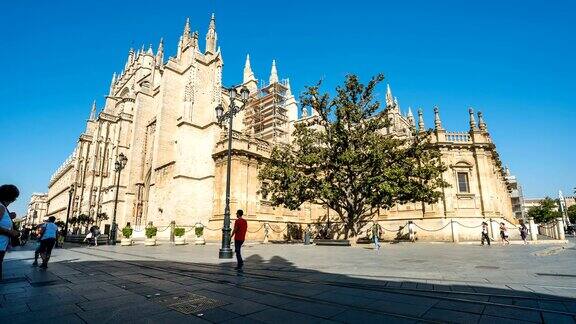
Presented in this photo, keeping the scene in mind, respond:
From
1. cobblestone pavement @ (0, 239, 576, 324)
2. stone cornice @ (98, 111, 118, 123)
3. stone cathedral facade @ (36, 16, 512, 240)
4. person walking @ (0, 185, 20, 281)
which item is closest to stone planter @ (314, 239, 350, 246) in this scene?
stone cathedral facade @ (36, 16, 512, 240)

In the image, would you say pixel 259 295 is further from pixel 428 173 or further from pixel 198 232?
pixel 198 232

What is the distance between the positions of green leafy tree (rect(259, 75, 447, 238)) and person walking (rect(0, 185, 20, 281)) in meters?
14.6

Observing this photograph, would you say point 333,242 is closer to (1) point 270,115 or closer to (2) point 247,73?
(1) point 270,115

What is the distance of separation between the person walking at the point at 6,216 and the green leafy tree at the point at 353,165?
14596 millimetres

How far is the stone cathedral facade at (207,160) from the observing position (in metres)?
23.6

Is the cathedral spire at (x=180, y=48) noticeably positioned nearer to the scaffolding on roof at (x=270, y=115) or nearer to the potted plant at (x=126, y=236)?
the scaffolding on roof at (x=270, y=115)

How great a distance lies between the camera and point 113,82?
55.3 metres

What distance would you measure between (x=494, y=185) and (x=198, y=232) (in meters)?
22.9

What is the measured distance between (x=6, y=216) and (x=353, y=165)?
51.2 ft

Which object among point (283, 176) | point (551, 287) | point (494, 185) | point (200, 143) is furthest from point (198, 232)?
point (494, 185)

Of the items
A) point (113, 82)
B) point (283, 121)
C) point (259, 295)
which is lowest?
point (259, 295)

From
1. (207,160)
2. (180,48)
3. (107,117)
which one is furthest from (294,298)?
(107,117)

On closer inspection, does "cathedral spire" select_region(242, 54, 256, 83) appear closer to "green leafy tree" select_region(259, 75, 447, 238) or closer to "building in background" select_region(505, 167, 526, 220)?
"green leafy tree" select_region(259, 75, 447, 238)

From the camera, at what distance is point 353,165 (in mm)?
17844
